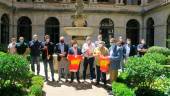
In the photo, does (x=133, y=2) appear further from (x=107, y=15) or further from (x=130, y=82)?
(x=130, y=82)

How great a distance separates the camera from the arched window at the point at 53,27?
54791 millimetres

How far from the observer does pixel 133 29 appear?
57.2 metres

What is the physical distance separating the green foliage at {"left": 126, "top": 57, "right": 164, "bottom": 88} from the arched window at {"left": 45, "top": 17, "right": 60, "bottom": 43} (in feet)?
122

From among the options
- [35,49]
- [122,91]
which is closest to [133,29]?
[35,49]

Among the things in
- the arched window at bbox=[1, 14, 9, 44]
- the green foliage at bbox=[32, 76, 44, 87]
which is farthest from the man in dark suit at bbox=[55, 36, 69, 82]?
the arched window at bbox=[1, 14, 9, 44]

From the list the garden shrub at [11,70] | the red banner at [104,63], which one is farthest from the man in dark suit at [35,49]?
the garden shrub at [11,70]

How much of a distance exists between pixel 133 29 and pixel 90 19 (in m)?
5.97

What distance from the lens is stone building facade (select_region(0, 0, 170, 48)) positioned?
5156 centimetres

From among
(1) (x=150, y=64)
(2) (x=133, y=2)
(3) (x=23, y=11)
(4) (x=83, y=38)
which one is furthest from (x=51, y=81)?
(2) (x=133, y=2)

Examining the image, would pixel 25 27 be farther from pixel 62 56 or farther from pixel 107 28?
pixel 62 56

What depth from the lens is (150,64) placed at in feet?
57.8

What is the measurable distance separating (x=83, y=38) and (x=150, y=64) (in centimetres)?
773

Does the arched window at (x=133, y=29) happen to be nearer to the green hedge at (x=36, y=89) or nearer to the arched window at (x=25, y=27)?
the arched window at (x=25, y=27)

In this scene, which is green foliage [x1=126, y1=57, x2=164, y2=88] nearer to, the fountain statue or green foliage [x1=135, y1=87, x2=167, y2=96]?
green foliage [x1=135, y1=87, x2=167, y2=96]
